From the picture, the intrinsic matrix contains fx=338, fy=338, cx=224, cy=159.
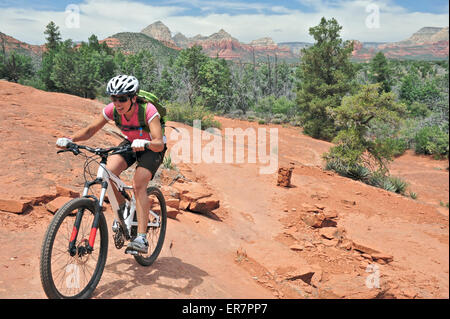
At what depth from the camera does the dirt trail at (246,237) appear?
11.4 feet

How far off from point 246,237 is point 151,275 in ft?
9.49

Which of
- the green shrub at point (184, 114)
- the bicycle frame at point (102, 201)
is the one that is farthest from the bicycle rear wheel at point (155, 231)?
the green shrub at point (184, 114)

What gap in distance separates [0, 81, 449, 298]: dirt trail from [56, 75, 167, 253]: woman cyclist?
0.66m

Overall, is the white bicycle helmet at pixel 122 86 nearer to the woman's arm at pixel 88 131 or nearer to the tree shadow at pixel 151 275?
the woman's arm at pixel 88 131

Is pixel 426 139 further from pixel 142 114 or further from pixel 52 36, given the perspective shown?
pixel 52 36

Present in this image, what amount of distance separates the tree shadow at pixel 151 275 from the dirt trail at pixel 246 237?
0.04 feet

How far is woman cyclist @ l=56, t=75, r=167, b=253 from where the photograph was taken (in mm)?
2996

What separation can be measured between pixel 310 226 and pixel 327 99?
16.3 meters

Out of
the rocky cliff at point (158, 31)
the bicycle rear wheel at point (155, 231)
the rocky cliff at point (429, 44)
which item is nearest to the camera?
the rocky cliff at point (429, 44)

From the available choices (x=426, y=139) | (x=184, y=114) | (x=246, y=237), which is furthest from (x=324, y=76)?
(x=246, y=237)

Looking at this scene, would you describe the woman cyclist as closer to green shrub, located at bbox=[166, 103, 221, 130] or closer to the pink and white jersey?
the pink and white jersey

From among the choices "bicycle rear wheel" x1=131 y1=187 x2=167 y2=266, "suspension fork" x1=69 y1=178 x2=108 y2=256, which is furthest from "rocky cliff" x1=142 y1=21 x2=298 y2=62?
"suspension fork" x1=69 y1=178 x2=108 y2=256

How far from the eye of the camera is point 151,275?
11.7 ft
